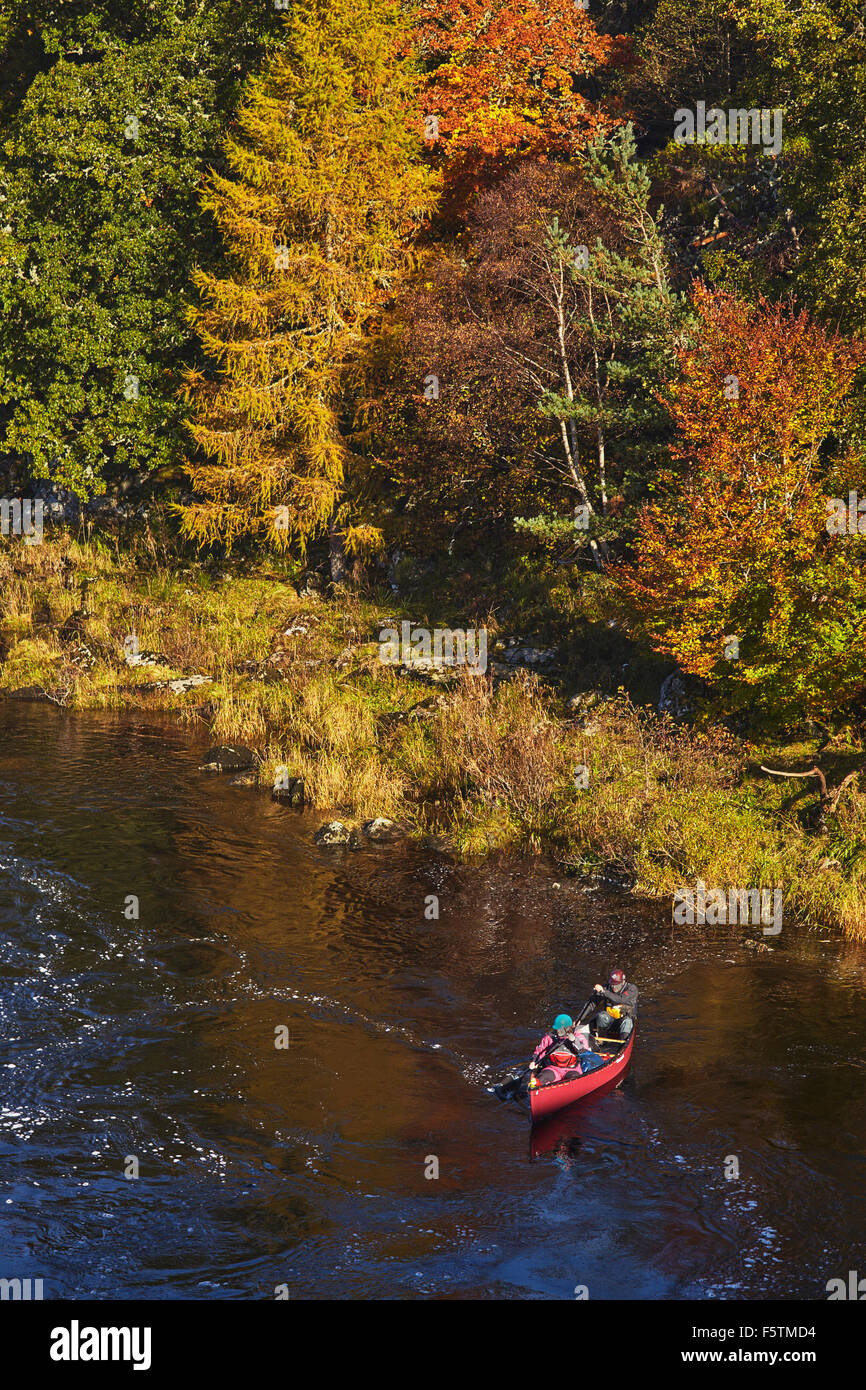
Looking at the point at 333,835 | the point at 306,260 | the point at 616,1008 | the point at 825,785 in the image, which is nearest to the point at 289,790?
the point at 333,835

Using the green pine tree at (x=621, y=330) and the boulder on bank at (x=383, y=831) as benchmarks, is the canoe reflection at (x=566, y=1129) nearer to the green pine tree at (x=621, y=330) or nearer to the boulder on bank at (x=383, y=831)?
the boulder on bank at (x=383, y=831)

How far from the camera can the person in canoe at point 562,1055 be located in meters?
14.9

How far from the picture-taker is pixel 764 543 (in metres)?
21.6

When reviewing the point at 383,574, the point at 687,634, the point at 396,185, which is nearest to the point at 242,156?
the point at 396,185

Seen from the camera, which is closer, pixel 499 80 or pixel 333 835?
pixel 333 835

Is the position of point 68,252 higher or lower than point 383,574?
higher

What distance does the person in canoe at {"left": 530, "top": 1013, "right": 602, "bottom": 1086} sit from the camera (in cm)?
1490

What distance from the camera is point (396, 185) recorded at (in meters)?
32.7

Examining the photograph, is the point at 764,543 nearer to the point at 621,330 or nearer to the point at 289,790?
the point at 621,330

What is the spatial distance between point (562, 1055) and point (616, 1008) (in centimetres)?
184

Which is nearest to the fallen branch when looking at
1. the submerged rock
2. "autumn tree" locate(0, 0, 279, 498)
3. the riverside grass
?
the riverside grass

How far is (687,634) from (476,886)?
5.86 m
